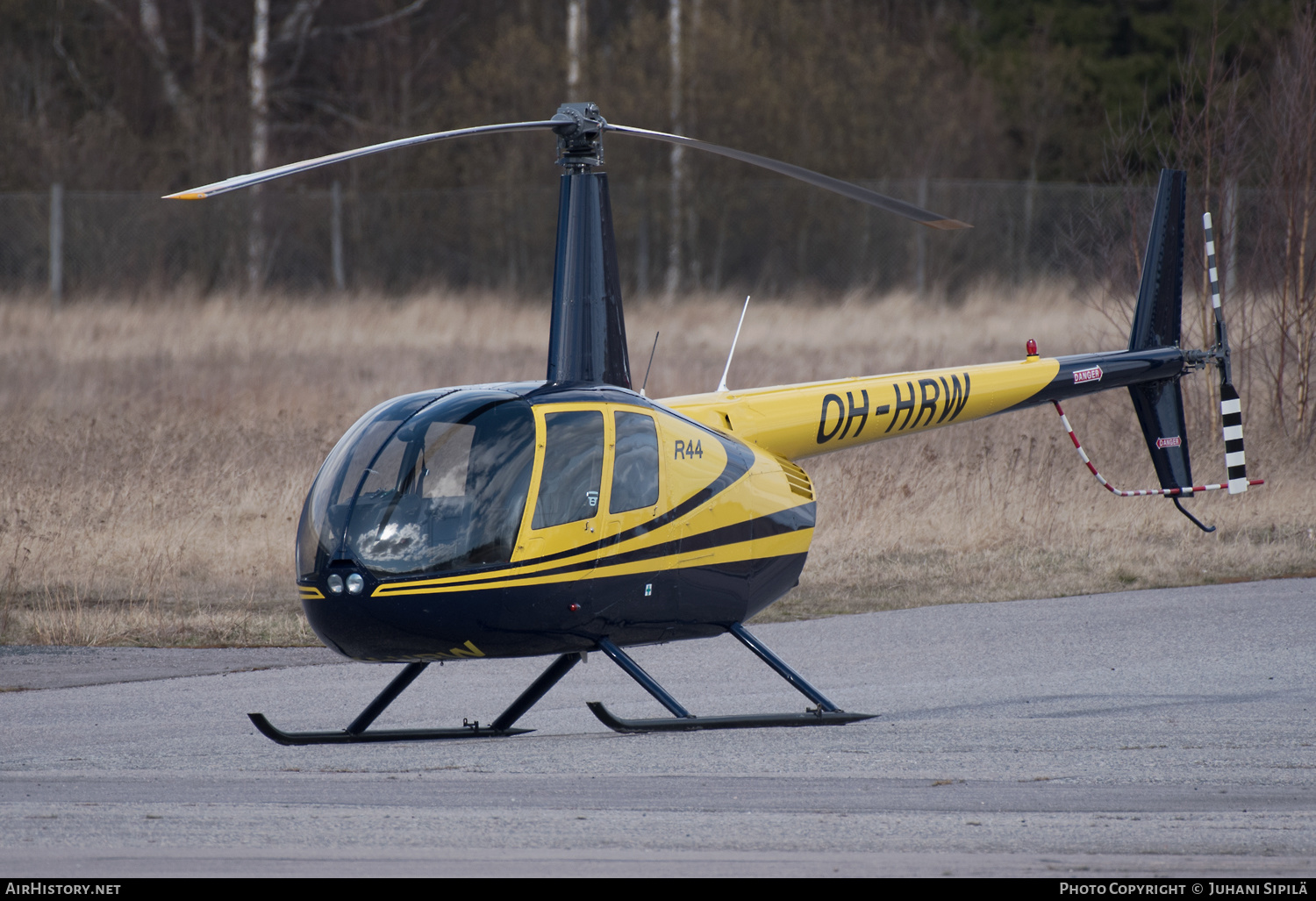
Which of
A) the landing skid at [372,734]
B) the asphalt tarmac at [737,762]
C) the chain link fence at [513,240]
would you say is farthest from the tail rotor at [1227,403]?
the chain link fence at [513,240]

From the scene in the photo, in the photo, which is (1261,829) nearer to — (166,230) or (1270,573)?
(1270,573)

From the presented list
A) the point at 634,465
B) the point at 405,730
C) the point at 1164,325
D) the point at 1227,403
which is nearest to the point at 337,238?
the point at 1164,325

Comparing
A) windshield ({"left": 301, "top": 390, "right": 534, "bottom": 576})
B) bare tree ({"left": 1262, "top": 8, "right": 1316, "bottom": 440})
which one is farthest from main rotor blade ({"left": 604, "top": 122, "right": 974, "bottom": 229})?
bare tree ({"left": 1262, "top": 8, "right": 1316, "bottom": 440})

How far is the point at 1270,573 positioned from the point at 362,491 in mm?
8525

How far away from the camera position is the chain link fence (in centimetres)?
2633

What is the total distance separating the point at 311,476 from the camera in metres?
14.0

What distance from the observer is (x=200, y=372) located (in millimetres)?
20375

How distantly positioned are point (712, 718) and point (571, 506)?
4.12 feet

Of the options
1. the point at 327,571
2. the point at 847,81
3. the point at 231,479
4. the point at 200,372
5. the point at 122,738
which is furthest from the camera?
the point at 847,81

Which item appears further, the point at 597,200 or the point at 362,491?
the point at 597,200

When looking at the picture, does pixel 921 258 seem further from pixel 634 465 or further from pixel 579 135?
pixel 634 465

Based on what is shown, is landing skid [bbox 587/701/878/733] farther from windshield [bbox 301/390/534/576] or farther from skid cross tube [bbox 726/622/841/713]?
windshield [bbox 301/390/534/576]

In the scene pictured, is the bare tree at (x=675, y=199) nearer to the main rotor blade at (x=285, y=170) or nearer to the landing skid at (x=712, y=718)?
the landing skid at (x=712, y=718)
